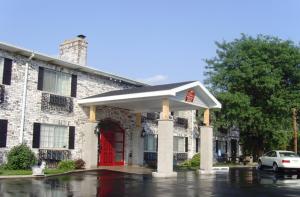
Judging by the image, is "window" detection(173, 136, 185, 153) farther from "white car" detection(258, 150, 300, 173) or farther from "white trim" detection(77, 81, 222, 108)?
"white trim" detection(77, 81, 222, 108)

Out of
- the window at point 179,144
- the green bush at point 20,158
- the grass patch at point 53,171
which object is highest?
the window at point 179,144

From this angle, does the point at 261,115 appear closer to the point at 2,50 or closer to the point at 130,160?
the point at 130,160

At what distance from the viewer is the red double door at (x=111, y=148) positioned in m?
25.7

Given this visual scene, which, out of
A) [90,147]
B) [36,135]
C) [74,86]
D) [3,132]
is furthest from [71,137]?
[3,132]

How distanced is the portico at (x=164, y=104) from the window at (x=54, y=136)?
1255 mm

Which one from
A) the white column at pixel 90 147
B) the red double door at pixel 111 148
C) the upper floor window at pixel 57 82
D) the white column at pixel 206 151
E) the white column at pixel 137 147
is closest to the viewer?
the upper floor window at pixel 57 82

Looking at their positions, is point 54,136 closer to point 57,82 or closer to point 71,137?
point 71,137

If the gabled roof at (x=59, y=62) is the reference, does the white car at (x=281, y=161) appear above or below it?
below

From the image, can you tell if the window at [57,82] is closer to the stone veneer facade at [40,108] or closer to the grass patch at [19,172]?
the stone veneer facade at [40,108]

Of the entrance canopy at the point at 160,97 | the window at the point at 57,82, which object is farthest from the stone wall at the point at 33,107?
the entrance canopy at the point at 160,97

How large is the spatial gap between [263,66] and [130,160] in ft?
44.1

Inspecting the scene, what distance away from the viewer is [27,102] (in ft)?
69.7

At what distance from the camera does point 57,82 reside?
23.0 meters

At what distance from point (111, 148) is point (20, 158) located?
7.70 m
